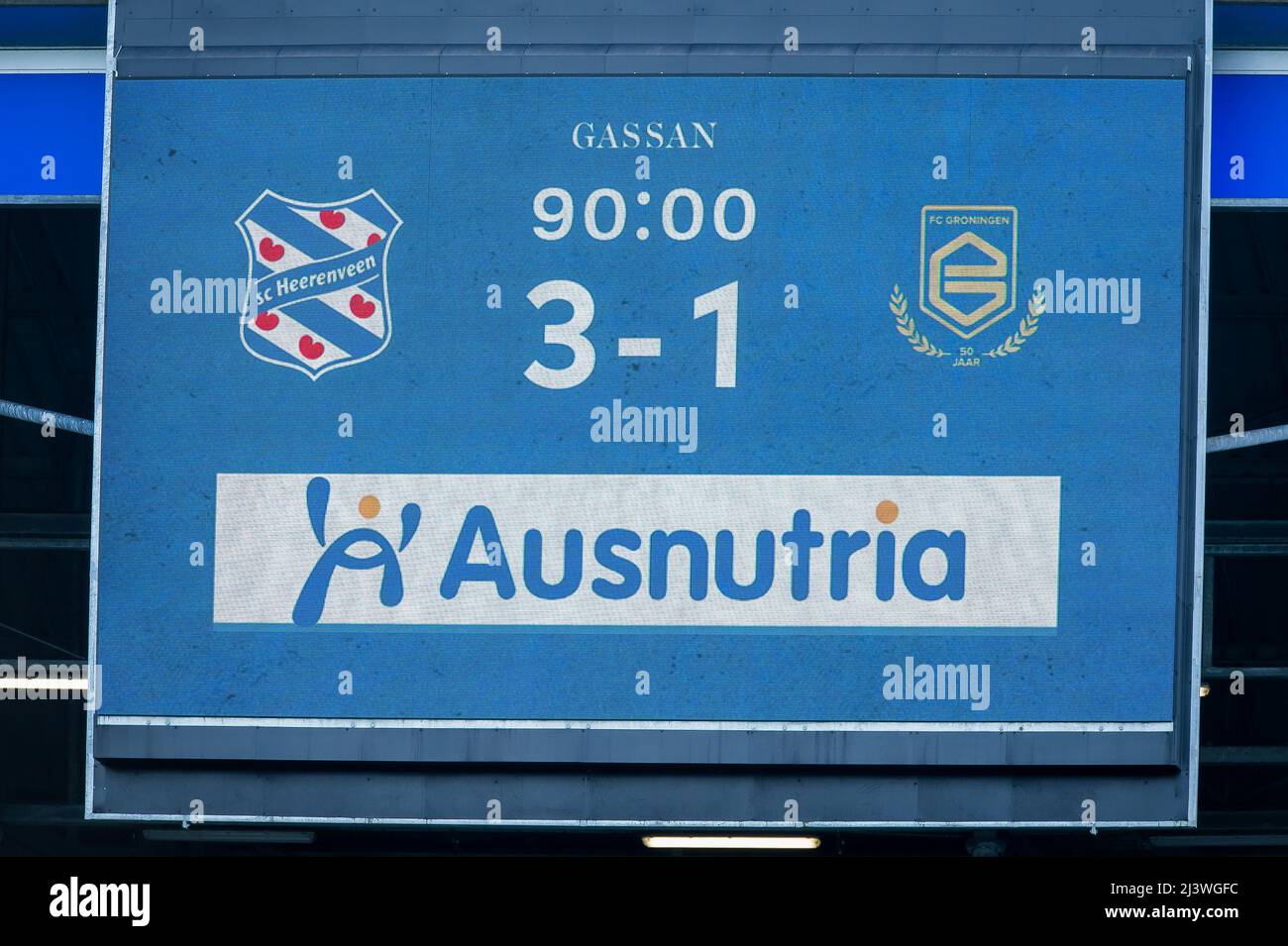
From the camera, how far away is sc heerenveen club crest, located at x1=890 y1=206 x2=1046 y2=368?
1009 cm

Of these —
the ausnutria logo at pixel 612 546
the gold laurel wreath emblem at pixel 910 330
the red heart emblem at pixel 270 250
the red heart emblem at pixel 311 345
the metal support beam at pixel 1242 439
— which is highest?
the red heart emblem at pixel 270 250

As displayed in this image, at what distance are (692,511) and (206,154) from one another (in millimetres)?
3785

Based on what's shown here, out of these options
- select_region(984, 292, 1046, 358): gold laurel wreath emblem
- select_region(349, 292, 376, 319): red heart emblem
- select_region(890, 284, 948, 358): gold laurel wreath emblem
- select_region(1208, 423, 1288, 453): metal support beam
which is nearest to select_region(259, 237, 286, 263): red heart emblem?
select_region(349, 292, 376, 319): red heart emblem

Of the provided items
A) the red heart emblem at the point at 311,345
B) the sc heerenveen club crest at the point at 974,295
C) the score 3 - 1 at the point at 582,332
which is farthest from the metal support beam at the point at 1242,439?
the red heart emblem at the point at 311,345

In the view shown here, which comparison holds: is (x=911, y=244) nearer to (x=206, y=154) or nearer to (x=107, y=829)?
(x=206, y=154)

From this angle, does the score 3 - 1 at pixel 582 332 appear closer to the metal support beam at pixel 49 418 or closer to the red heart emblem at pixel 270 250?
the red heart emblem at pixel 270 250

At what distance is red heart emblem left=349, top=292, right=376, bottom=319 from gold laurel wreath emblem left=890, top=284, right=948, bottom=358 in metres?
3.24

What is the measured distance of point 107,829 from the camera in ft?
46.6

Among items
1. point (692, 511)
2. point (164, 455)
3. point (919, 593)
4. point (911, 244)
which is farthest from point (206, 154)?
point (919, 593)

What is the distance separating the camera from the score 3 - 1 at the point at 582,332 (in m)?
10.1

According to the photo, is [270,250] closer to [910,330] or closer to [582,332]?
[582,332]

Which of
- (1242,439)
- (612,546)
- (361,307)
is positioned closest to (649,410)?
(612,546)

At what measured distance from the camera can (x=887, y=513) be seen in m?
10.1

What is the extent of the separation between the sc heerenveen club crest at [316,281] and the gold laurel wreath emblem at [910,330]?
3141mm
